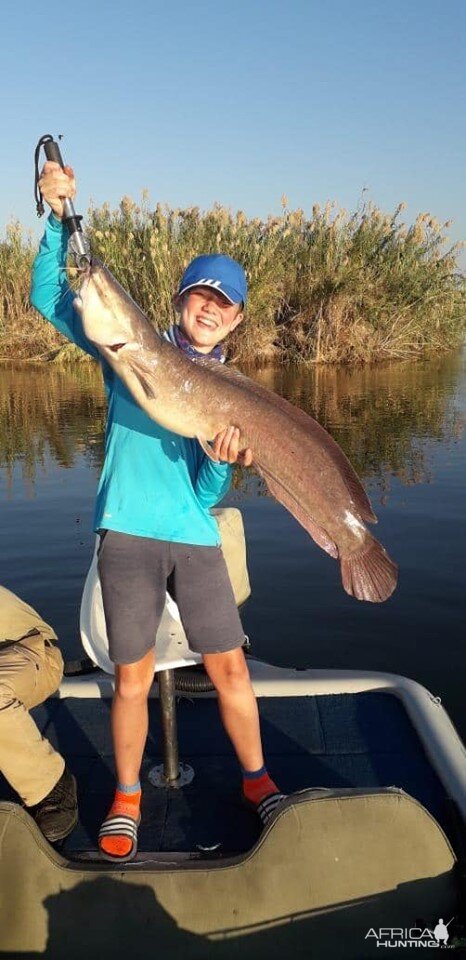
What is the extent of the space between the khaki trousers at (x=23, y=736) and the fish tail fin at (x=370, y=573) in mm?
1263

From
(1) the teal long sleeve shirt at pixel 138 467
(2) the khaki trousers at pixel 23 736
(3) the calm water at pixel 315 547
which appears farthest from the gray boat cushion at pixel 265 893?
(3) the calm water at pixel 315 547

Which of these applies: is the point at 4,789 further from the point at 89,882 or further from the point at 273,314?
the point at 273,314

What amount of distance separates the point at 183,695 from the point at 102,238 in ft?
55.5

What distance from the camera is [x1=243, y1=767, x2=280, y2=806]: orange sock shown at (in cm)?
271

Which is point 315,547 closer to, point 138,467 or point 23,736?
point 138,467

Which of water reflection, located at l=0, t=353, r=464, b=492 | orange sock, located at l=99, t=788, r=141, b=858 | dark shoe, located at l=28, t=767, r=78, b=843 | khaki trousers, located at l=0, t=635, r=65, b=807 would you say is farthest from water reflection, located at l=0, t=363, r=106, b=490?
orange sock, located at l=99, t=788, r=141, b=858

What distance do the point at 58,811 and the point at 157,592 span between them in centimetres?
88

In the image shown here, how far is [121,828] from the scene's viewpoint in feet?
8.35

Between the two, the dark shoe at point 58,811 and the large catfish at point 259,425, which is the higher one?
the large catfish at point 259,425

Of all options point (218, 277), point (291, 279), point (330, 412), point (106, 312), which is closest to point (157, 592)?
point (106, 312)

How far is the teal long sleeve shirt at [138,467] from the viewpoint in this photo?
2.62 meters

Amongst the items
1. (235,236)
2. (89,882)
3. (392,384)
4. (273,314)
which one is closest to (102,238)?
(235,236)

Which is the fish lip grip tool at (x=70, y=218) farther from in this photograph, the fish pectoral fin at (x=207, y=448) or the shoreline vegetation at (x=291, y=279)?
the shoreline vegetation at (x=291, y=279)

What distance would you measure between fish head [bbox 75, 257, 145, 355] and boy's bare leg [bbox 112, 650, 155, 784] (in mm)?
1179
